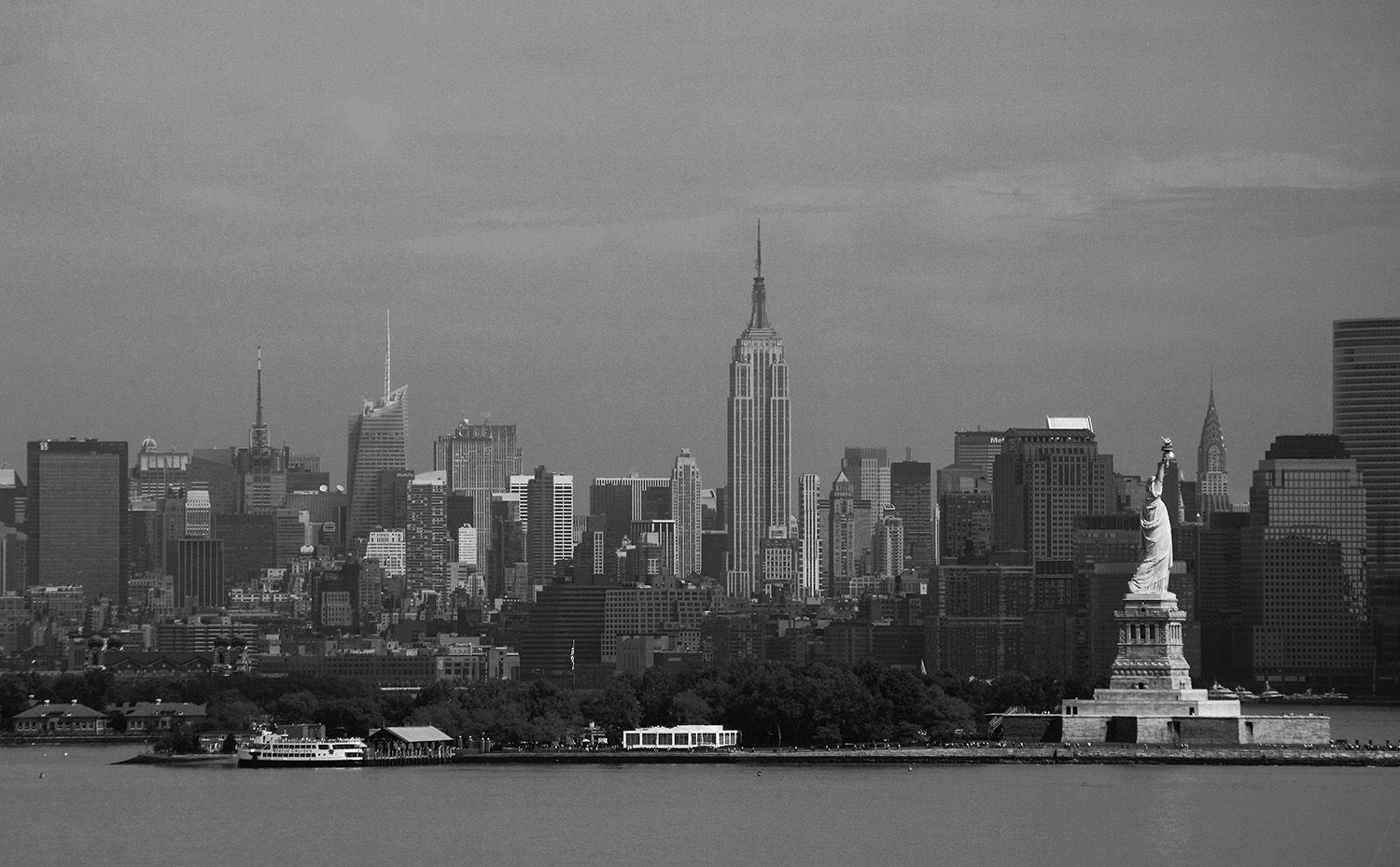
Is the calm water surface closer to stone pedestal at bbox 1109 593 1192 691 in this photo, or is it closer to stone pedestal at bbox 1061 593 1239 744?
stone pedestal at bbox 1061 593 1239 744

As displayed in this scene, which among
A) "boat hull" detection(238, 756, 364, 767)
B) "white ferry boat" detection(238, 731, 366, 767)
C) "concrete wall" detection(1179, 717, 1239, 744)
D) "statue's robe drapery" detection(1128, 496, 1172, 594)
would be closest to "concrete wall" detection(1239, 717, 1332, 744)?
"concrete wall" detection(1179, 717, 1239, 744)

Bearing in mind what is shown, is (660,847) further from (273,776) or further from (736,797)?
(273,776)

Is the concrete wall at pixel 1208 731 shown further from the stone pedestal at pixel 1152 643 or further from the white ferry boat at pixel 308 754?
Answer: the white ferry boat at pixel 308 754

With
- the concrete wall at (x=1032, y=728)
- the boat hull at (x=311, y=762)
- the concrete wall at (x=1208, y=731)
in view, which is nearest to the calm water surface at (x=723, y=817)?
the concrete wall at (x=1208, y=731)

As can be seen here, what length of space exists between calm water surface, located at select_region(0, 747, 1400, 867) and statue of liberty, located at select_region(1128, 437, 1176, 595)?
6276mm

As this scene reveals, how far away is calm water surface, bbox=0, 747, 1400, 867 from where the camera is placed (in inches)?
2714

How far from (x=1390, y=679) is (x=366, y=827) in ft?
435

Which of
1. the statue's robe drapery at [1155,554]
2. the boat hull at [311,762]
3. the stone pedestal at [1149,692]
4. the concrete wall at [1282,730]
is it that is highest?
the statue's robe drapery at [1155,554]

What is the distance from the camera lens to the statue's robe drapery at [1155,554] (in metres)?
92.2

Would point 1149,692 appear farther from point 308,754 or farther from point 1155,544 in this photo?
point 308,754

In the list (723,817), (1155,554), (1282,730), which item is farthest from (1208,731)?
(723,817)

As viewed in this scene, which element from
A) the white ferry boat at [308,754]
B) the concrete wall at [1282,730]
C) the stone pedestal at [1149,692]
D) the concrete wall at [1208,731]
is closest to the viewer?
the concrete wall at [1208,731]

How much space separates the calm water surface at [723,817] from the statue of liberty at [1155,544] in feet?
20.6

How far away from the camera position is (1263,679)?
198500 mm
